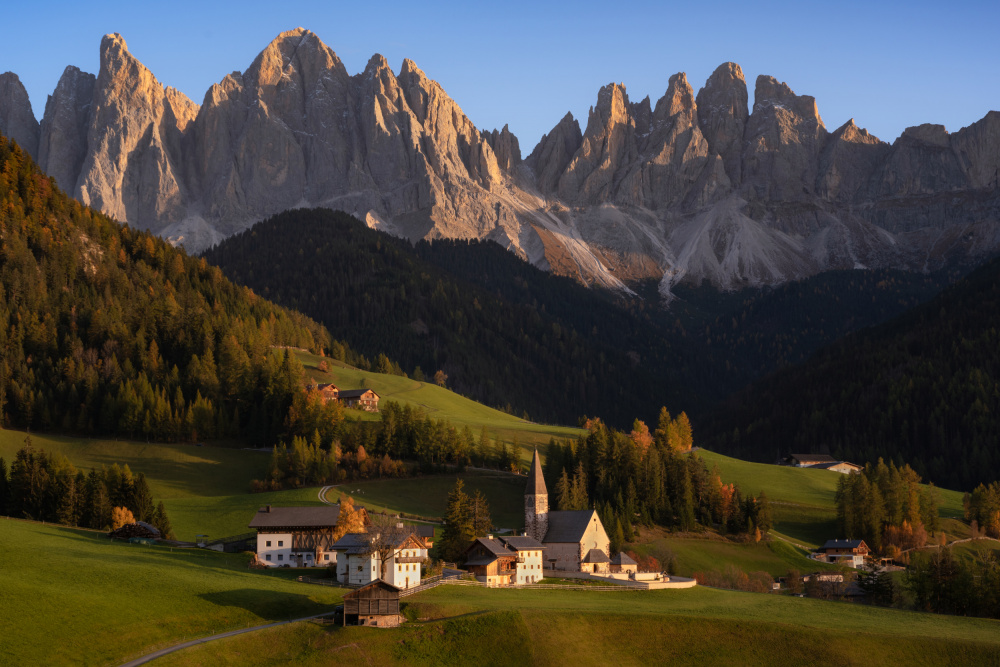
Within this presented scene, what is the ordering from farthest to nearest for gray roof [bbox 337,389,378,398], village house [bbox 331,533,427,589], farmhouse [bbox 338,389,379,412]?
gray roof [bbox 337,389,378,398] < farmhouse [bbox 338,389,379,412] < village house [bbox 331,533,427,589]

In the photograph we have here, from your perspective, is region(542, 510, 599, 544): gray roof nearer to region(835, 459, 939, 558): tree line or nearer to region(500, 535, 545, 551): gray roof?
region(500, 535, 545, 551): gray roof

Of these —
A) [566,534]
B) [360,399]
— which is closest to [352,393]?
[360,399]

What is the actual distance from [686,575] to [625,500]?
18.3m

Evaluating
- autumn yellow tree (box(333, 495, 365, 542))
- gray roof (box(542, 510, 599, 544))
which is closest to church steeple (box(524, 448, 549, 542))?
gray roof (box(542, 510, 599, 544))

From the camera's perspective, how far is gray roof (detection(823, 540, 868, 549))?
13600 centimetres

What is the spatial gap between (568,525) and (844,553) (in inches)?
1677

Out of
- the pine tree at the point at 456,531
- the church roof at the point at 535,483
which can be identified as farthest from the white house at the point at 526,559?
the church roof at the point at 535,483

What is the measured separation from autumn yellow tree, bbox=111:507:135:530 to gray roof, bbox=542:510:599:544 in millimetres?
41040

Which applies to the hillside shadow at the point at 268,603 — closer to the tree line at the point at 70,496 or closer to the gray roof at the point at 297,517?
the gray roof at the point at 297,517

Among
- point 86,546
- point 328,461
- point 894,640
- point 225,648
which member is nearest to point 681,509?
point 328,461

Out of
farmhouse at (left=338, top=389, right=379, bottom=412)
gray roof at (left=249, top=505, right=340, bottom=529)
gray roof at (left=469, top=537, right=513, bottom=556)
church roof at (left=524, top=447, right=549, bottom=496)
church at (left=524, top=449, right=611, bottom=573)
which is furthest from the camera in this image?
farmhouse at (left=338, top=389, right=379, bottom=412)

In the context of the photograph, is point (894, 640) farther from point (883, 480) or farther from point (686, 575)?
point (883, 480)

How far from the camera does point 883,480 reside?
156125 millimetres

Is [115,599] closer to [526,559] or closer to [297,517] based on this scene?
[297,517]
